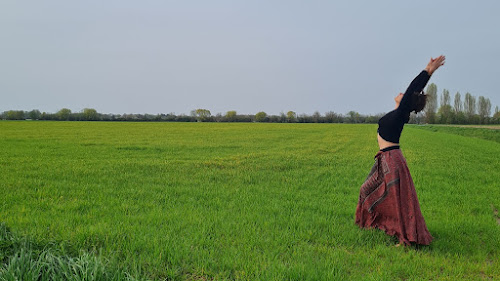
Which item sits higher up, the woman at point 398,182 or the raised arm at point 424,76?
the raised arm at point 424,76

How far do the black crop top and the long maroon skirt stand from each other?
232 mm

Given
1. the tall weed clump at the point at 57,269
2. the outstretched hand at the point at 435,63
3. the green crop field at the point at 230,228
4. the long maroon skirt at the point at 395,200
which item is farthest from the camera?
the long maroon skirt at the point at 395,200

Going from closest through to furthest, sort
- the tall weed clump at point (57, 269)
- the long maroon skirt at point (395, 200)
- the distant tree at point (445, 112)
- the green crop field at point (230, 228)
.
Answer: the tall weed clump at point (57, 269), the green crop field at point (230, 228), the long maroon skirt at point (395, 200), the distant tree at point (445, 112)

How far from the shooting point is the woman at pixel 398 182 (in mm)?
4512

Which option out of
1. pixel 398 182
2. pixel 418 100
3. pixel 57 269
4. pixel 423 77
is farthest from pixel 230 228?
pixel 423 77

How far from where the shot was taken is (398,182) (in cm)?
465

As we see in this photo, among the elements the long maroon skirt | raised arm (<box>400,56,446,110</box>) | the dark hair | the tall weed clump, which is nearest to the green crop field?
the tall weed clump

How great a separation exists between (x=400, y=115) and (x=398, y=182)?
98 centimetres

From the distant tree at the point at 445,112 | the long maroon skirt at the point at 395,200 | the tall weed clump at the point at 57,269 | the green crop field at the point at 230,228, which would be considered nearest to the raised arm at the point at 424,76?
the long maroon skirt at the point at 395,200

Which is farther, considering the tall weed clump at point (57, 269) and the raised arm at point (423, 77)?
the raised arm at point (423, 77)

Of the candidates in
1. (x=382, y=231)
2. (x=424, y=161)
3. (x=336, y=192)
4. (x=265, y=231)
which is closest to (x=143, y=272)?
(x=265, y=231)

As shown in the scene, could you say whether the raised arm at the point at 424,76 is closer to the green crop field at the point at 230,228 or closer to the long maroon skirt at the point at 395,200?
the long maroon skirt at the point at 395,200

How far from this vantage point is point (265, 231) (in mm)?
5023

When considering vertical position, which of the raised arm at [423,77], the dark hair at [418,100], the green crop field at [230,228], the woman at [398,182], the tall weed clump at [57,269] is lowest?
the green crop field at [230,228]
